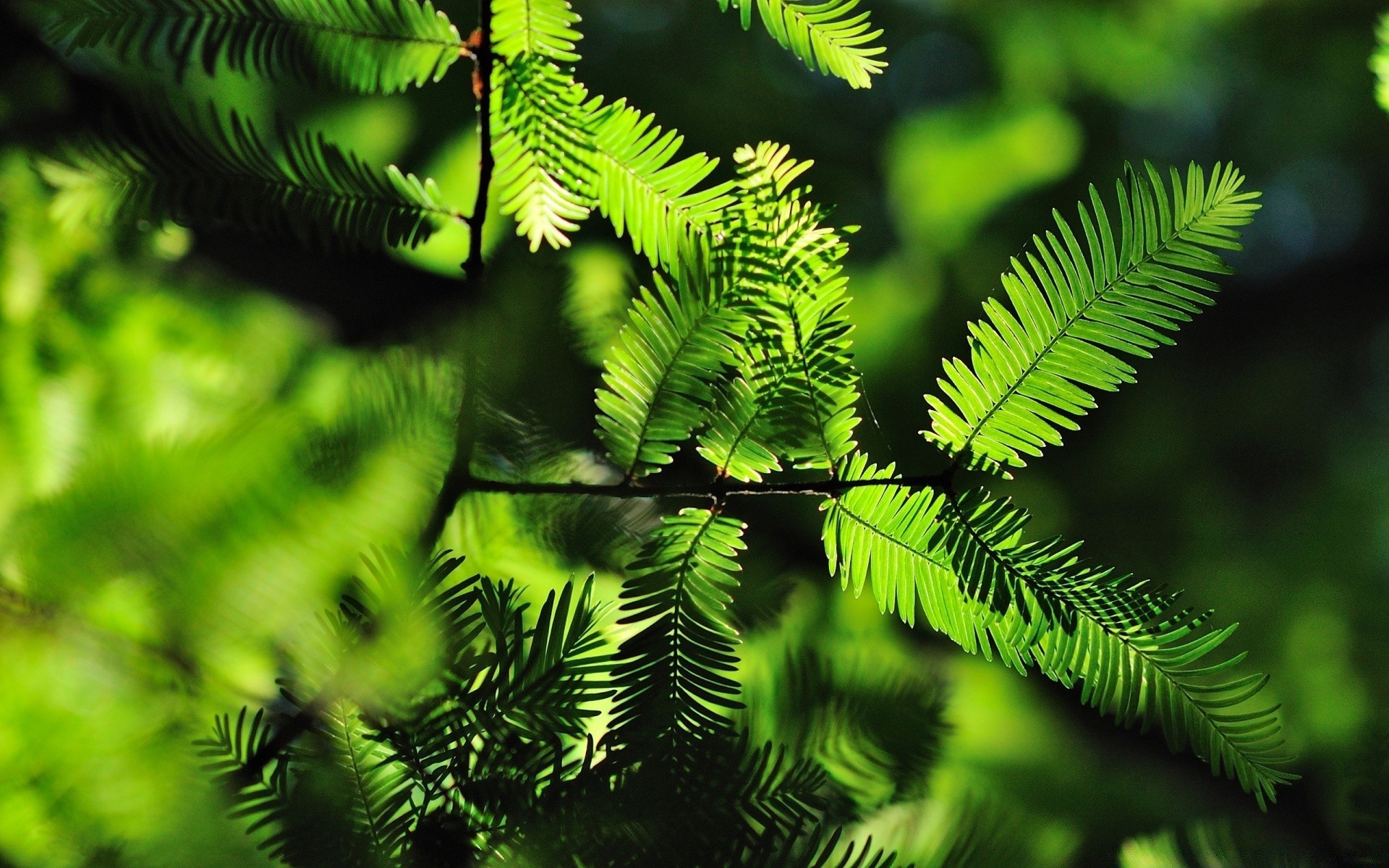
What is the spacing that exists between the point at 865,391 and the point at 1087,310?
→ 0.32 meters

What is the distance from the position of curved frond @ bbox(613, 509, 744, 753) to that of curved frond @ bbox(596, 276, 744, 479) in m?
0.04

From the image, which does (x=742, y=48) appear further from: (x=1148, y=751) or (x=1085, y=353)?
(x=1148, y=751)

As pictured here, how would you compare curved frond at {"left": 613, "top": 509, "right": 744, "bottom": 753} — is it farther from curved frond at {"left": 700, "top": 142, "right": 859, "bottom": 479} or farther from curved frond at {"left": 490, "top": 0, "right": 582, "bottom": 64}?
curved frond at {"left": 490, "top": 0, "right": 582, "bottom": 64}

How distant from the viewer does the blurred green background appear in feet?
1.60

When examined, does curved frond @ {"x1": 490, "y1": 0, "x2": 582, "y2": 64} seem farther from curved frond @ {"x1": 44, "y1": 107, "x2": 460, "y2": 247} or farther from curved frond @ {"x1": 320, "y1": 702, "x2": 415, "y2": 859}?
curved frond @ {"x1": 320, "y1": 702, "x2": 415, "y2": 859}

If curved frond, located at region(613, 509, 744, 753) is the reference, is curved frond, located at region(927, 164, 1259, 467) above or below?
above

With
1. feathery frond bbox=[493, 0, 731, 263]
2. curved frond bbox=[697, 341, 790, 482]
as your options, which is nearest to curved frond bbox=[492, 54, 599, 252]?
feathery frond bbox=[493, 0, 731, 263]

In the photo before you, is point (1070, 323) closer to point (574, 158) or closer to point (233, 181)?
point (574, 158)

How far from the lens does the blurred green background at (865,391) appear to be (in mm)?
489

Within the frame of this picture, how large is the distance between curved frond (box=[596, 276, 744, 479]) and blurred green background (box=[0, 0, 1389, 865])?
0.10 m

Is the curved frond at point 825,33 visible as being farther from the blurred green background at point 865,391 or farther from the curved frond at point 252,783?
the curved frond at point 252,783

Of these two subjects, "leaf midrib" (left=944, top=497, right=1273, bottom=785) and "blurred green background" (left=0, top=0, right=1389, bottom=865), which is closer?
"leaf midrib" (left=944, top=497, right=1273, bottom=785)

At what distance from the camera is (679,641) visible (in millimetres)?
352

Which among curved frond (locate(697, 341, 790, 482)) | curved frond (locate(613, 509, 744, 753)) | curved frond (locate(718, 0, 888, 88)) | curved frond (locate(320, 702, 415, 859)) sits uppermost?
curved frond (locate(718, 0, 888, 88))
